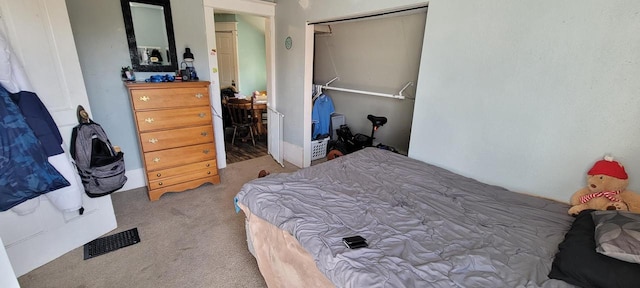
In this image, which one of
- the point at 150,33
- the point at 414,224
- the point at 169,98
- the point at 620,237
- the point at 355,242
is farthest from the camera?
the point at 150,33

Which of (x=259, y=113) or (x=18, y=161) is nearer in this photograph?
(x=18, y=161)

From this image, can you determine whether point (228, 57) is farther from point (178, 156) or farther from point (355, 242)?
point (355, 242)

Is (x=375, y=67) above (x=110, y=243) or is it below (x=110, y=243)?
above

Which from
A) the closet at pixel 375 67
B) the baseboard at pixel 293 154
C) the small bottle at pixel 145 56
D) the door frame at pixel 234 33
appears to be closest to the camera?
the small bottle at pixel 145 56

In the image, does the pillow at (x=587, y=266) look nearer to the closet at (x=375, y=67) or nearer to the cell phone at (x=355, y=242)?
the cell phone at (x=355, y=242)

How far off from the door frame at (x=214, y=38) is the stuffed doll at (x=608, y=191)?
340 centimetres

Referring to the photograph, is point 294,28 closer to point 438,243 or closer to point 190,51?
point 190,51

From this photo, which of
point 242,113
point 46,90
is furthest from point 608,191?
point 242,113

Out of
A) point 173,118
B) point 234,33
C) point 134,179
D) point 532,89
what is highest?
point 234,33

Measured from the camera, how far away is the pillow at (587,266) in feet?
3.09

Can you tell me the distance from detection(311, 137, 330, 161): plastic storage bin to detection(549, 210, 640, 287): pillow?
9.27 feet

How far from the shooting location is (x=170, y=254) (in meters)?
2.00

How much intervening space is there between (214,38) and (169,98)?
106 centimetres

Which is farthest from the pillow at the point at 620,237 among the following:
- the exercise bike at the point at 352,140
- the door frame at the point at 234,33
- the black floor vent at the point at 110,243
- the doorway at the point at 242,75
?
the door frame at the point at 234,33
